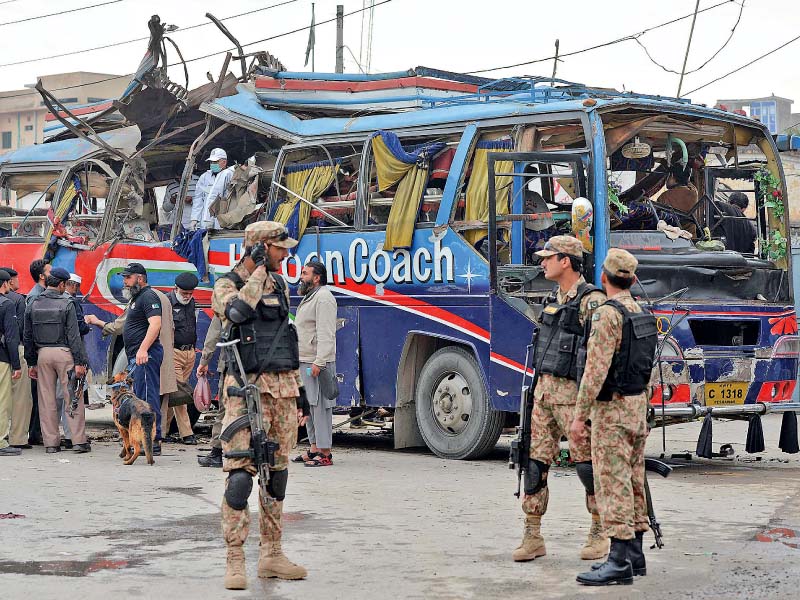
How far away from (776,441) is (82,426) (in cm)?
746

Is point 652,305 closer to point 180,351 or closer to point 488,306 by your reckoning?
point 488,306

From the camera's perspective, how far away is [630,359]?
6.93 meters

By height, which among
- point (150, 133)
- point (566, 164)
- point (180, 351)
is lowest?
point (180, 351)

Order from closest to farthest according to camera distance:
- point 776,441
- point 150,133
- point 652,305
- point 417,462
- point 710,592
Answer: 1. point 710,592
2. point 652,305
3. point 417,462
4. point 776,441
5. point 150,133

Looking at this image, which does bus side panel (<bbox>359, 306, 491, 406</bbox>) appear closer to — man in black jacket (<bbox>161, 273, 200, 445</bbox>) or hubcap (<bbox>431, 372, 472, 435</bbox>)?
hubcap (<bbox>431, 372, 472, 435</bbox>)

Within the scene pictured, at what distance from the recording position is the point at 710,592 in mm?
6660

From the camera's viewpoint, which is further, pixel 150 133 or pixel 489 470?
pixel 150 133

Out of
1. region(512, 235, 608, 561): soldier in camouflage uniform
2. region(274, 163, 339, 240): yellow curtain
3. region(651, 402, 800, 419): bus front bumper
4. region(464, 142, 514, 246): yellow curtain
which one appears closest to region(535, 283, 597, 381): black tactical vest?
region(512, 235, 608, 561): soldier in camouflage uniform

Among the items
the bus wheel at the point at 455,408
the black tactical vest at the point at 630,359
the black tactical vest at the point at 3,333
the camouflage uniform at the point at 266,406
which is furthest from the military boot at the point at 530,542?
the black tactical vest at the point at 3,333

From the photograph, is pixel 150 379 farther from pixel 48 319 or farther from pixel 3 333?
pixel 3 333

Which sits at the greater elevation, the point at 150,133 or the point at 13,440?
the point at 150,133

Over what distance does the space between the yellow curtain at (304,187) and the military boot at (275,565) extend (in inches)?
278

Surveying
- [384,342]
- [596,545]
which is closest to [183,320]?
[384,342]

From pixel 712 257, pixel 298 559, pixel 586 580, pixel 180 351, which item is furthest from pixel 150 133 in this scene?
pixel 586 580
